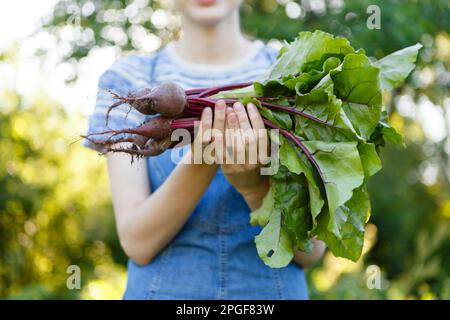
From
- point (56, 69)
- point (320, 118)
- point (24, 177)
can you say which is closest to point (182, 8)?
point (320, 118)

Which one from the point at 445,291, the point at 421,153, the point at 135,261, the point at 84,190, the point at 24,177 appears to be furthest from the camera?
the point at 421,153

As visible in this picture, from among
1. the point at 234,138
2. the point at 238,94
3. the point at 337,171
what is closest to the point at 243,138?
the point at 234,138

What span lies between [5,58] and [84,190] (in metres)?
1.28

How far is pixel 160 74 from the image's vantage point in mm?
2023

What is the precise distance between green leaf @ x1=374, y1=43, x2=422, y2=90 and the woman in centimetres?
41

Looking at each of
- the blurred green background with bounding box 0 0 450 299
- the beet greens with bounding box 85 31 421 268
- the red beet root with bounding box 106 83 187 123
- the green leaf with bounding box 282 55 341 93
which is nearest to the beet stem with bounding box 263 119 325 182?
the beet greens with bounding box 85 31 421 268

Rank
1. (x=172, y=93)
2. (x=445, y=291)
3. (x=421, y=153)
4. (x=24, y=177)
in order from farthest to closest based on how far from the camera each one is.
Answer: (x=421, y=153) → (x=24, y=177) → (x=445, y=291) → (x=172, y=93)

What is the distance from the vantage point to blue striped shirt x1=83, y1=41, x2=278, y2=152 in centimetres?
192

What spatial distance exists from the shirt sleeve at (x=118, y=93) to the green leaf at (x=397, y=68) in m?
0.70

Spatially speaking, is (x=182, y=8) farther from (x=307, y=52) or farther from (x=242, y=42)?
(x=307, y=52)

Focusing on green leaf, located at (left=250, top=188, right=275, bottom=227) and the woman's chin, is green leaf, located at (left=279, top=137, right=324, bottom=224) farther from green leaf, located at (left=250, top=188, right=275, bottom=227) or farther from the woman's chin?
the woman's chin

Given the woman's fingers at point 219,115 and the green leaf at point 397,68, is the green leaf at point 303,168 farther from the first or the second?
the green leaf at point 397,68

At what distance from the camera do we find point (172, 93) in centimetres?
161

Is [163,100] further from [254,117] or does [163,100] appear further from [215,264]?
[215,264]
